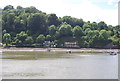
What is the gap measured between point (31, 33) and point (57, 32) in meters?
16.6

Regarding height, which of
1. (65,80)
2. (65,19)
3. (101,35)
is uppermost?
(65,19)

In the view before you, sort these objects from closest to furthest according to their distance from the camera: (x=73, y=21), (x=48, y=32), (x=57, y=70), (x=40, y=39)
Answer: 1. (x=57, y=70)
2. (x=40, y=39)
3. (x=48, y=32)
4. (x=73, y=21)

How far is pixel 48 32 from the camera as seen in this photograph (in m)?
137

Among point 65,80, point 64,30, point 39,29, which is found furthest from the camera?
point 39,29

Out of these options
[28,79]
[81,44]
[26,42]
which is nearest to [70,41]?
[81,44]

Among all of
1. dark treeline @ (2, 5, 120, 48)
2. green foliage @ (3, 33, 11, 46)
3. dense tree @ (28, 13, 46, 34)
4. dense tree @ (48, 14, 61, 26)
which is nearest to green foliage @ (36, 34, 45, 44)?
dark treeline @ (2, 5, 120, 48)

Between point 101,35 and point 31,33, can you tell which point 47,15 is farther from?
point 101,35

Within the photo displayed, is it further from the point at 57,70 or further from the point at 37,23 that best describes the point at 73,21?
the point at 57,70

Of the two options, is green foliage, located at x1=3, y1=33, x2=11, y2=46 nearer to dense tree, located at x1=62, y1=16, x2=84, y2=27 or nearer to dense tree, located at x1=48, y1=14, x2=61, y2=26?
dense tree, located at x1=48, y1=14, x2=61, y2=26

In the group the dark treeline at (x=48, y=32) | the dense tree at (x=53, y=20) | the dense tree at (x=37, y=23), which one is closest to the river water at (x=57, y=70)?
the dark treeline at (x=48, y=32)

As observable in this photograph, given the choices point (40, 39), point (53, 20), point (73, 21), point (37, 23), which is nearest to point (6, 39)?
point (40, 39)

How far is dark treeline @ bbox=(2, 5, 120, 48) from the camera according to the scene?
123m

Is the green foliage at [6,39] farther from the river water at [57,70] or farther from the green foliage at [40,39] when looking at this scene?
the river water at [57,70]

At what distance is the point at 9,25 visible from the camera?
462 feet
